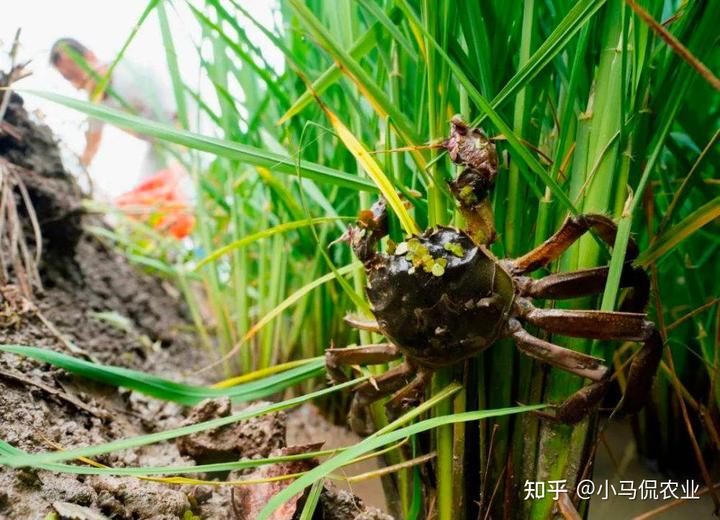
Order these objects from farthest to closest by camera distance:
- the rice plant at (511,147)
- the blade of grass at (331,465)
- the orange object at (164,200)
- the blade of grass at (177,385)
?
the orange object at (164,200) < the blade of grass at (177,385) < the rice plant at (511,147) < the blade of grass at (331,465)

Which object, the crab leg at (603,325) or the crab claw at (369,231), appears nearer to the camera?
the crab leg at (603,325)

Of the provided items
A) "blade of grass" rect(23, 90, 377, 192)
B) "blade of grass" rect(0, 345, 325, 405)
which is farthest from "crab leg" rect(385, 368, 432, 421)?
"blade of grass" rect(23, 90, 377, 192)

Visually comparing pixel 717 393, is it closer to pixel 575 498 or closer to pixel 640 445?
pixel 640 445

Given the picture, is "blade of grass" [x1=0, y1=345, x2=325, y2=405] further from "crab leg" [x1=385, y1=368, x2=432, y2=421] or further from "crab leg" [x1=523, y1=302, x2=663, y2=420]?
"crab leg" [x1=523, y1=302, x2=663, y2=420]

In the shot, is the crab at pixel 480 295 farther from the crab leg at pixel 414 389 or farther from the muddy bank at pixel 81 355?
the muddy bank at pixel 81 355

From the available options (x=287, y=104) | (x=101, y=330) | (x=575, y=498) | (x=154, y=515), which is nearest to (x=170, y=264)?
(x=101, y=330)

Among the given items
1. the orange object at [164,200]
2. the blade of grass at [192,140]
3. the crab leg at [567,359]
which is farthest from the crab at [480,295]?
the orange object at [164,200]

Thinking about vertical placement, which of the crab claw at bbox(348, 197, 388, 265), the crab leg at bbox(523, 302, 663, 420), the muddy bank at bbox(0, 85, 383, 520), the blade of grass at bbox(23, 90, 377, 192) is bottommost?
the muddy bank at bbox(0, 85, 383, 520)
